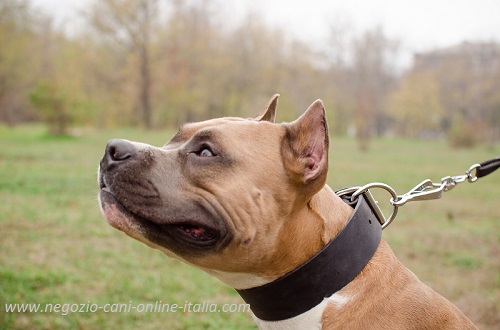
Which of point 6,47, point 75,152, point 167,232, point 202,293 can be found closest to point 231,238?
point 167,232

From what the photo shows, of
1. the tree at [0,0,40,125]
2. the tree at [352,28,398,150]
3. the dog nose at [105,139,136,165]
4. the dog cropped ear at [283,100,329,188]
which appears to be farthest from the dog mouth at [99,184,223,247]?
the tree at [352,28,398,150]

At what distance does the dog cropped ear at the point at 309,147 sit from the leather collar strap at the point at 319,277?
30 cm

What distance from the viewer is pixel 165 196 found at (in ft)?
7.90

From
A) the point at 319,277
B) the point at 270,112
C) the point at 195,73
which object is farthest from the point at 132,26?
the point at 319,277

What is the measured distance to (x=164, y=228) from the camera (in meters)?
2.44

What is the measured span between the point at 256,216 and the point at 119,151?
762 millimetres

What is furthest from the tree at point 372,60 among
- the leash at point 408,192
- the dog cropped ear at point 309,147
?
the dog cropped ear at point 309,147

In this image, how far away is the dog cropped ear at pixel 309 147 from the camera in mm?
2424

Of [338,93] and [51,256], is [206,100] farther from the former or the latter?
[51,256]

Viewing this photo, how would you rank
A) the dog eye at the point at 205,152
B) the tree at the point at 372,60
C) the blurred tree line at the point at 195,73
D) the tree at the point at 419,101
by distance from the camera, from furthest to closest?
the tree at the point at 419,101 < the tree at the point at 372,60 < the blurred tree line at the point at 195,73 < the dog eye at the point at 205,152

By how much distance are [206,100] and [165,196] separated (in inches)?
1594

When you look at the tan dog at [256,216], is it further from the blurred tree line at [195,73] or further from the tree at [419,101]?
the tree at [419,101]

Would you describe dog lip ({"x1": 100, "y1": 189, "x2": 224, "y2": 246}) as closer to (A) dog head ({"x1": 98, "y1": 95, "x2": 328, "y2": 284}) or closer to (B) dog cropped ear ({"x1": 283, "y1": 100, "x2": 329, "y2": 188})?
(A) dog head ({"x1": 98, "y1": 95, "x2": 328, "y2": 284})

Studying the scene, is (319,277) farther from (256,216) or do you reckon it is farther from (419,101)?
(419,101)
